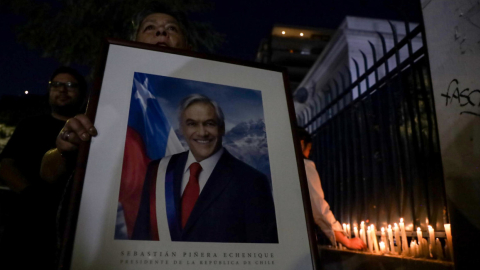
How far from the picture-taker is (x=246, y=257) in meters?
0.91

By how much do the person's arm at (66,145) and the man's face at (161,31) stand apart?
0.73 metres

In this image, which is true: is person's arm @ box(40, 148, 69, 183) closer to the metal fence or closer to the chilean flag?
the chilean flag

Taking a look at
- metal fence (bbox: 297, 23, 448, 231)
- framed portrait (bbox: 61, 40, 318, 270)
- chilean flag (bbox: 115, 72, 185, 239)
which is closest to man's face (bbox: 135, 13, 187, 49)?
framed portrait (bbox: 61, 40, 318, 270)

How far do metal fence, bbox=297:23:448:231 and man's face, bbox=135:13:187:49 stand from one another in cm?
196

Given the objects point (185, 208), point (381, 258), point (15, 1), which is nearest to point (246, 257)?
point (185, 208)

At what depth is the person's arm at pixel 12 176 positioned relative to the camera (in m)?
1.45

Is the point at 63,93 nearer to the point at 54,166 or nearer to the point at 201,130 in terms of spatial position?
the point at 54,166

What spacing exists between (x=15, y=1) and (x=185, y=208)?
254 inches

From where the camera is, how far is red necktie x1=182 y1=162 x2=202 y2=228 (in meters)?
0.93

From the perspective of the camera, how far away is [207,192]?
977 mm

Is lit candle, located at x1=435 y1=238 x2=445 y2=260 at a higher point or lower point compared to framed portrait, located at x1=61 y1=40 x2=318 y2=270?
lower

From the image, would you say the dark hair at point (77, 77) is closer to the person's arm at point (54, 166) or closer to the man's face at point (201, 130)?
the person's arm at point (54, 166)

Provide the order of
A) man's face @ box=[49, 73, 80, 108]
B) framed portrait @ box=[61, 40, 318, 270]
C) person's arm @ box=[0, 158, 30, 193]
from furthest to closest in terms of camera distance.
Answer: man's face @ box=[49, 73, 80, 108] < person's arm @ box=[0, 158, 30, 193] < framed portrait @ box=[61, 40, 318, 270]

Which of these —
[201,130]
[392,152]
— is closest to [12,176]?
[201,130]
